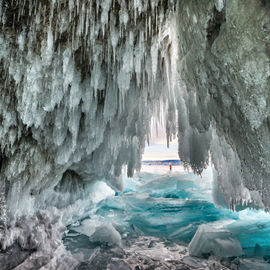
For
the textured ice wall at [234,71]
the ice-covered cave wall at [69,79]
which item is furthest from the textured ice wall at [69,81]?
the textured ice wall at [234,71]

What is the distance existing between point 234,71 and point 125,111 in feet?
12.1

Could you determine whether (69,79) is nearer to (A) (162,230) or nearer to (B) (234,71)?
(B) (234,71)

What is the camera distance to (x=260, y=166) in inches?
96.4

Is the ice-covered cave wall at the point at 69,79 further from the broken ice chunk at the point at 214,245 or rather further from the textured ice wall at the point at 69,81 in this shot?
the broken ice chunk at the point at 214,245

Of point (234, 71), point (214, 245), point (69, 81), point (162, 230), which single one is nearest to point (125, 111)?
point (69, 81)

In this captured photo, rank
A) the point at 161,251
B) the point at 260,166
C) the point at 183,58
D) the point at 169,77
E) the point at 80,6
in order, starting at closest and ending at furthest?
the point at 260,166
the point at 80,6
the point at 183,58
the point at 169,77
the point at 161,251

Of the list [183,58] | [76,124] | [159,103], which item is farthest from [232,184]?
[76,124]

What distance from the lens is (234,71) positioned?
7.81 feet

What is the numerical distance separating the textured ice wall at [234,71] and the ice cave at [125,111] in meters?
0.01

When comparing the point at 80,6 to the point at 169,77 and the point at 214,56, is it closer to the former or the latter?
the point at 214,56

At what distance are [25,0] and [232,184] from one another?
584cm

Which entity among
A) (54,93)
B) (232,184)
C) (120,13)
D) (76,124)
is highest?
(120,13)

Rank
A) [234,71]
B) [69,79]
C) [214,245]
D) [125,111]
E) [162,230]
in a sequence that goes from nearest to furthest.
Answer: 1. [234,71]
2. [69,79]
3. [125,111]
4. [214,245]
5. [162,230]

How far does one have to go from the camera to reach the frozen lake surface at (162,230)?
6895mm
